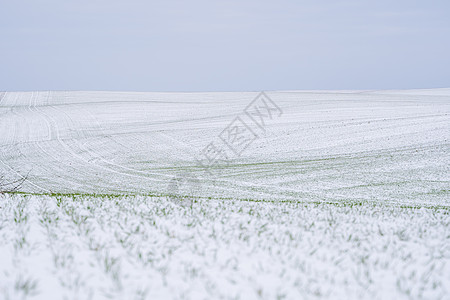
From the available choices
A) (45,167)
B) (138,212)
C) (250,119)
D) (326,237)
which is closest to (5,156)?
(45,167)

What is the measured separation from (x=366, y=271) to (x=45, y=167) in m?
28.1

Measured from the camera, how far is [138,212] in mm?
7465

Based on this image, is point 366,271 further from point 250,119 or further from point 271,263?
point 250,119

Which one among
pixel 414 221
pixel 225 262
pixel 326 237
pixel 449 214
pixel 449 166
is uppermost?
pixel 225 262

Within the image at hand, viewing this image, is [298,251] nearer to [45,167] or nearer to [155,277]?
[155,277]

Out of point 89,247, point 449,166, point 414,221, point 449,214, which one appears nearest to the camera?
point 89,247

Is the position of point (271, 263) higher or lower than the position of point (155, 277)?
lower

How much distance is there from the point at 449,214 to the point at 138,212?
24.4 ft

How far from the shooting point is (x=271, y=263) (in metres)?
4.88

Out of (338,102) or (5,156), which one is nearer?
(5,156)

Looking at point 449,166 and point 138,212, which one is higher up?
point 138,212

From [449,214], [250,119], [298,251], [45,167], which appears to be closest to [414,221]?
[449,214]

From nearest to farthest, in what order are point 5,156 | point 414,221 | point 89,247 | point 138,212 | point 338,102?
1. point 89,247
2. point 138,212
3. point 414,221
4. point 5,156
5. point 338,102

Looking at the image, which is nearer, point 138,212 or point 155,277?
point 155,277
